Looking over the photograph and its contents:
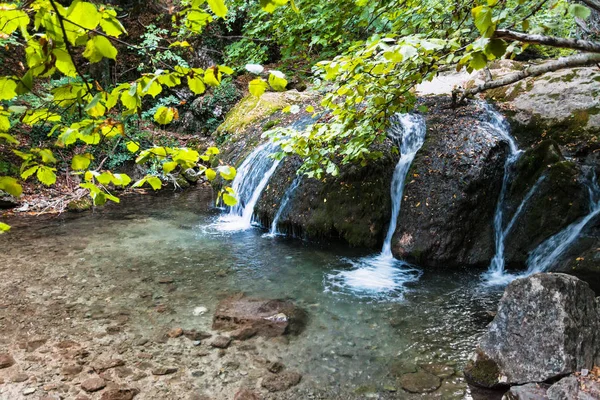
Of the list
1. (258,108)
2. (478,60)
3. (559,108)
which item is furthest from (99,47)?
(258,108)

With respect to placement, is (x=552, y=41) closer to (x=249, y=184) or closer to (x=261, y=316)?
(x=261, y=316)

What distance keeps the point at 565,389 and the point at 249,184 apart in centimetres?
696

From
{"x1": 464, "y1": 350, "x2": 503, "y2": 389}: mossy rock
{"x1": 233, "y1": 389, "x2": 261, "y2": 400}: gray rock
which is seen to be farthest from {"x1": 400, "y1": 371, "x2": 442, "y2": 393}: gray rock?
{"x1": 233, "y1": 389, "x2": 261, "y2": 400}: gray rock

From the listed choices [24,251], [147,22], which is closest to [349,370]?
[24,251]

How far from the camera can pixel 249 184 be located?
8742 mm

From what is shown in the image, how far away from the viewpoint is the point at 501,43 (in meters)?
1.75

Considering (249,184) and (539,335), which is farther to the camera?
(249,184)

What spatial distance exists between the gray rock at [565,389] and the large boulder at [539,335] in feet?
0.67

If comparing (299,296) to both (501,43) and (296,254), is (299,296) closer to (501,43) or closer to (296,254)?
(296,254)

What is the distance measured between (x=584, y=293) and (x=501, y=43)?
99.8 inches

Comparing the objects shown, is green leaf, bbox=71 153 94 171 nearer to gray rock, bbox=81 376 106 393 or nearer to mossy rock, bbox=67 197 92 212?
gray rock, bbox=81 376 106 393

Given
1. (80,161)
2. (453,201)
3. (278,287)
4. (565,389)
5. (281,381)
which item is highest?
(453,201)

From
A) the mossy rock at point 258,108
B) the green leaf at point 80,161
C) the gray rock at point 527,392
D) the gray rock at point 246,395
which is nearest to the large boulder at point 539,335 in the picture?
the gray rock at point 527,392

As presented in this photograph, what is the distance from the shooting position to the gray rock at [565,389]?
261cm
